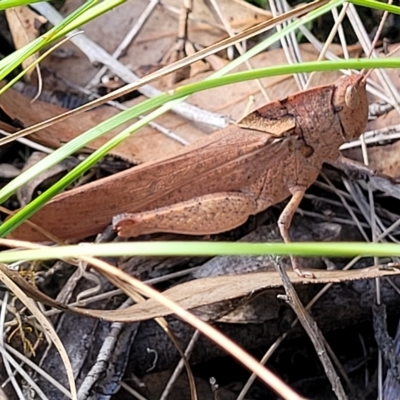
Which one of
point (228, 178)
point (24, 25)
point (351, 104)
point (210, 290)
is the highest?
point (24, 25)

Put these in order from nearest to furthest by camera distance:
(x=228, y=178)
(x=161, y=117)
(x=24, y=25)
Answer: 1. (x=228, y=178)
2. (x=161, y=117)
3. (x=24, y=25)

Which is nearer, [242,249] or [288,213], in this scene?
[242,249]

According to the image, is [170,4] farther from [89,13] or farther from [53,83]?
[89,13]

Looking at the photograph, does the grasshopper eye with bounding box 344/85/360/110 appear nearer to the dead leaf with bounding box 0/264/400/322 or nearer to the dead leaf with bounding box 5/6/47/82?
the dead leaf with bounding box 0/264/400/322

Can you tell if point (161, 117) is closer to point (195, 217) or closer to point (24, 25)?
point (195, 217)

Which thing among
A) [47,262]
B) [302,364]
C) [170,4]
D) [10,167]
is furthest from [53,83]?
[302,364]

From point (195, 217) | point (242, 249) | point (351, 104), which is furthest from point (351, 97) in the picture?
point (242, 249)

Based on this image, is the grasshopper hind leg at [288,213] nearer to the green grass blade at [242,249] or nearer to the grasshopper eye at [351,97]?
the grasshopper eye at [351,97]
